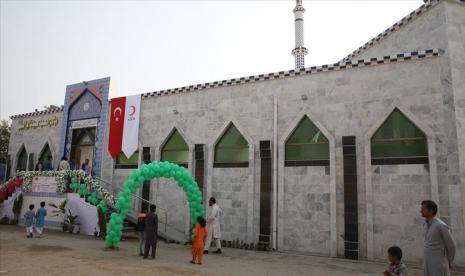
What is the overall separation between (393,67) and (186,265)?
8.25 meters

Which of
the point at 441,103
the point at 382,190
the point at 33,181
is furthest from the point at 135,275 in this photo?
the point at 33,181

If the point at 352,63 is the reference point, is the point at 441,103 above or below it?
below

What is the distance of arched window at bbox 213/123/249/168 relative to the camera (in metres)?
12.8

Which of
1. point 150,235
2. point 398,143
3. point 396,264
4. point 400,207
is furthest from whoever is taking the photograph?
point 398,143

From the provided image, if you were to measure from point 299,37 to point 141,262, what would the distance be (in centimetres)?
1740

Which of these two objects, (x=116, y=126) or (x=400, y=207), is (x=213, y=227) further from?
(x=116, y=126)

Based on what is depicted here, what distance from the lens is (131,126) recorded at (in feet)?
51.5

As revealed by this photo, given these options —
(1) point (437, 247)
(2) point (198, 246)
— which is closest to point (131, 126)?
(2) point (198, 246)

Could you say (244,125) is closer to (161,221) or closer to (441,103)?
(161,221)

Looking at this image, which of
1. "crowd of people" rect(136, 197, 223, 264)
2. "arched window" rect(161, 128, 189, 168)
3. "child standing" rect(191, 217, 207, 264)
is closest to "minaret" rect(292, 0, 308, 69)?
"arched window" rect(161, 128, 189, 168)

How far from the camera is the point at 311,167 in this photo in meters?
11.4

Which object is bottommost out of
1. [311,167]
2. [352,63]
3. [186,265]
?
[186,265]

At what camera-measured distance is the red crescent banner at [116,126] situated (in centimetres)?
1595

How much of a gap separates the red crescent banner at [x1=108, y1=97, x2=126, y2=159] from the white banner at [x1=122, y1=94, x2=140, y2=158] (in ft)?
0.83
